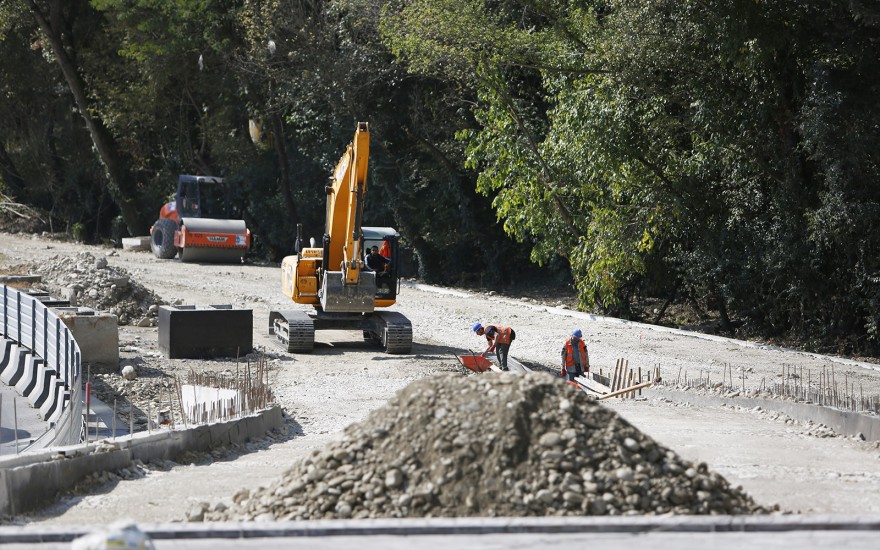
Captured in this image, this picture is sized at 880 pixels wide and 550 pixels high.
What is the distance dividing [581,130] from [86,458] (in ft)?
53.3

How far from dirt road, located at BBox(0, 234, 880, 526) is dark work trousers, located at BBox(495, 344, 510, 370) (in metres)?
1.01

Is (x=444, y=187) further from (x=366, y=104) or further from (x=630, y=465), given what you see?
(x=630, y=465)

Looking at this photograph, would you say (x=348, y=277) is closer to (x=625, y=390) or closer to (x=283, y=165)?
(x=625, y=390)

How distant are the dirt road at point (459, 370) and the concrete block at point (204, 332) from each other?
1.32 feet

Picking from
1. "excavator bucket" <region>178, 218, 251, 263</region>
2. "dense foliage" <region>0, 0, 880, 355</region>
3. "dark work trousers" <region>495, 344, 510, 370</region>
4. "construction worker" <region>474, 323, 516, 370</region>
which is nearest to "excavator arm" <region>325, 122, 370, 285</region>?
"construction worker" <region>474, 323, 516, 370</region>

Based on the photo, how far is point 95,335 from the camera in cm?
1780

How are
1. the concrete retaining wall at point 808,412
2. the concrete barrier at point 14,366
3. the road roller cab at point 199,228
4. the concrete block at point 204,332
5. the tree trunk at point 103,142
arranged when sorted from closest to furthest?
the concrete retaining wall at point 808,412, the concrete barrier at point 14,366, the concrete block at point 204,332, the road roller cab at point 199,228, the tree trunk at point 103,142

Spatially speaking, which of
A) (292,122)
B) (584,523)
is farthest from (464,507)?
(292,122)

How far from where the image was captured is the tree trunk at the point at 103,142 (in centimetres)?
4316

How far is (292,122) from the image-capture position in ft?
125

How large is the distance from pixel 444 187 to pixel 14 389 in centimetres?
1935

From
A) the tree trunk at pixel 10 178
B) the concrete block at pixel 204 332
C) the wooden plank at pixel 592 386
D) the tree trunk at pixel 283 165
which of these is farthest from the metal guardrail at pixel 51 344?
the tree trunk at pixel 10 178

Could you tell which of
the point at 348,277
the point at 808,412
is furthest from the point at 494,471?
the point at 348,277

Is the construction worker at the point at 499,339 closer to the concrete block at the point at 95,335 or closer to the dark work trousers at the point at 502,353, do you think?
the dark work trousers at the point at 502,353
